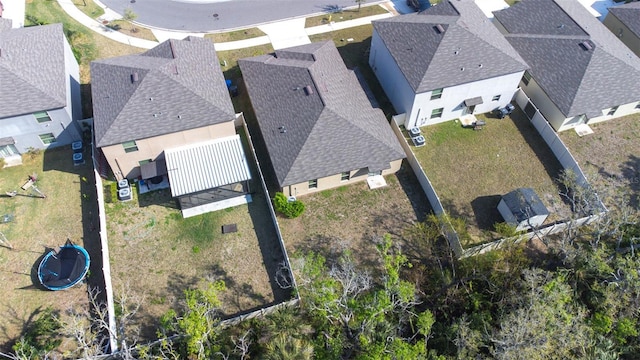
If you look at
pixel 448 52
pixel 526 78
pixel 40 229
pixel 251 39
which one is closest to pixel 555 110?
pixel 526 78

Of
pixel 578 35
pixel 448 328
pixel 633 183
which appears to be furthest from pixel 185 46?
pixel 633 183

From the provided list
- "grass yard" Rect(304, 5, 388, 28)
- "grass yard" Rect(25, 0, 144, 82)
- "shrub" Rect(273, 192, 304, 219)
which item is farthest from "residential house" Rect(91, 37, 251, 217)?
"grass yard" Rect(304, 5, 388, 28)

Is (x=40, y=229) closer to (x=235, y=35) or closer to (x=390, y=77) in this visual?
(x=235, y=35)

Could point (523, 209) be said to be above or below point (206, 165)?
below

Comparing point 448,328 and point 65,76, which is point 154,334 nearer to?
point 448,328

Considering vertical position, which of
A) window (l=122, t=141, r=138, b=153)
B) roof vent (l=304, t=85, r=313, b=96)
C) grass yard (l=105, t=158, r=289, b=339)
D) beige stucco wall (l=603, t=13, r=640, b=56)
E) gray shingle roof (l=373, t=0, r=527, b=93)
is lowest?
grass yard (l=105, t=158, r=289, b=339)

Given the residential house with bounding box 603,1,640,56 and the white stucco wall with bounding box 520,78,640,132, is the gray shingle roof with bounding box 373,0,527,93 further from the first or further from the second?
the residential house with bounding box 603,1,640,56
